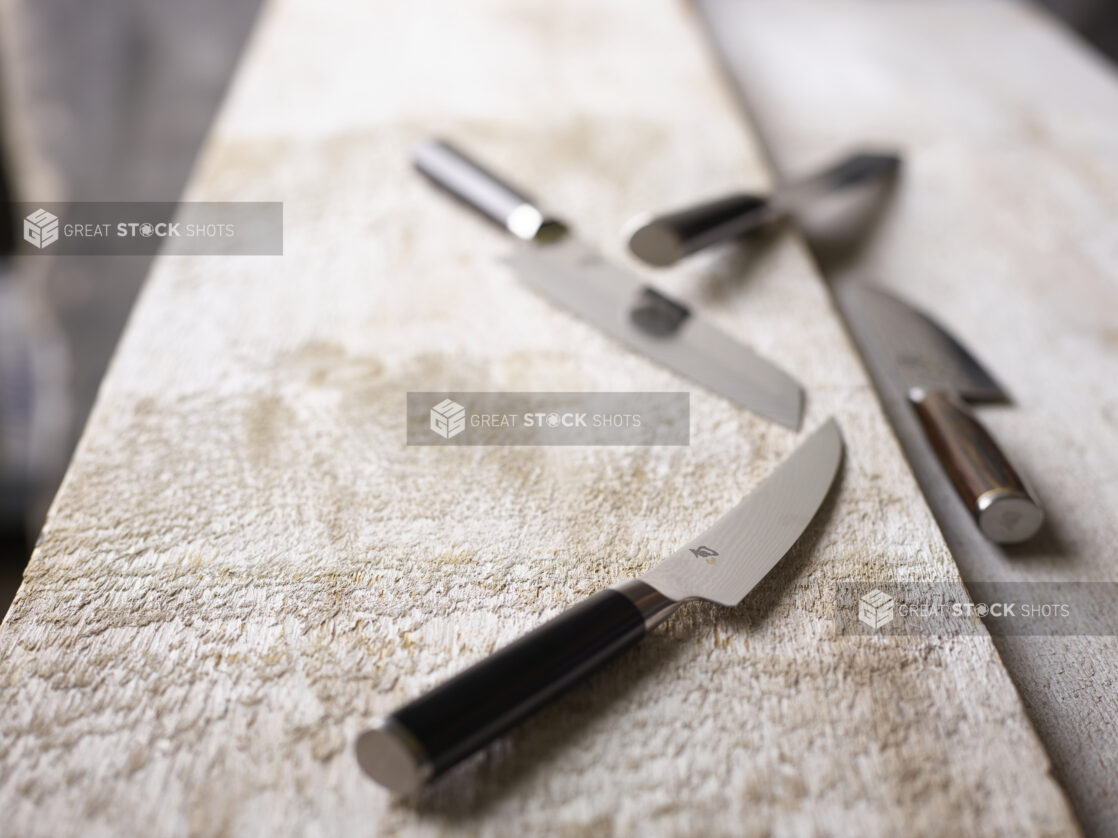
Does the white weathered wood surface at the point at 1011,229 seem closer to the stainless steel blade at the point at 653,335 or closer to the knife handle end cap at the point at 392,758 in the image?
the stainless steel blade at the point at 653,335

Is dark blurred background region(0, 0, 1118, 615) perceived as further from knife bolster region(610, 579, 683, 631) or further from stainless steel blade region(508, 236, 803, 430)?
knife bolster region(610, 579, 683, 631)

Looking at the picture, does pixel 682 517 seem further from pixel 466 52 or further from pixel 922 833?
pixel 466 52

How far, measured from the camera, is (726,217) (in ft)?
2.51

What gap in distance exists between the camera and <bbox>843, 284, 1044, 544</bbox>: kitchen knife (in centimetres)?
54

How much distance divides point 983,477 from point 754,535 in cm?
18

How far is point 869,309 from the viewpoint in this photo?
0.73 metres

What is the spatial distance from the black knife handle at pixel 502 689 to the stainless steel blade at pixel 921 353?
0.34 meters

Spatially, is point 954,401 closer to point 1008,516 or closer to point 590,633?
point 1008,516

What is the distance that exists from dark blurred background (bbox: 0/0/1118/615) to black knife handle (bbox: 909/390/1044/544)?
140 centimetres

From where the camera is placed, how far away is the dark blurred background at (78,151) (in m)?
1.56

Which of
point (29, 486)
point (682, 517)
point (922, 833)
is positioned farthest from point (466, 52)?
point (29, 486)

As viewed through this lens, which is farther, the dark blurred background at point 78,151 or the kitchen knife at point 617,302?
the dark blurred background at point 78,151

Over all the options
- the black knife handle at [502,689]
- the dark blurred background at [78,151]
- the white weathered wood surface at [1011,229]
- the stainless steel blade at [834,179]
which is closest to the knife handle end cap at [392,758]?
the black knife handle at [502,689]

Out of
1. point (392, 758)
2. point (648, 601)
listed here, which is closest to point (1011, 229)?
point (648, 601)
